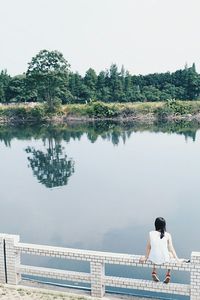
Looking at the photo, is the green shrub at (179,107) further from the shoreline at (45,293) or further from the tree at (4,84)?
the shoreline at (45,293)

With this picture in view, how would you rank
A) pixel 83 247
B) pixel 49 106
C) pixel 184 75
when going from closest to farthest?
pixel 83 247
pixel 49 106
pixel 184 75

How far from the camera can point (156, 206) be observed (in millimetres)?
14562

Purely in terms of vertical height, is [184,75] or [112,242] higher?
[184,75]

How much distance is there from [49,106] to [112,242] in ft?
142

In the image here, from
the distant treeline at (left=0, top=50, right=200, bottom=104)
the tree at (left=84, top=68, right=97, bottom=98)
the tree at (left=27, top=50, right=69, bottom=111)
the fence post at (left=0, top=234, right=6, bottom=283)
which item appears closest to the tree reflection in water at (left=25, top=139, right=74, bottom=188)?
the fence post at (left=0, top=234, right=6, bottom=283)

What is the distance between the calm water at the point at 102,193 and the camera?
37.6 feet

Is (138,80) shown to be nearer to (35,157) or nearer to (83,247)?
(35,157)

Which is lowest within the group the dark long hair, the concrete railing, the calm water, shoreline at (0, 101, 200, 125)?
the calm water

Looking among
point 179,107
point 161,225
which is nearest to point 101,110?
point 179,107

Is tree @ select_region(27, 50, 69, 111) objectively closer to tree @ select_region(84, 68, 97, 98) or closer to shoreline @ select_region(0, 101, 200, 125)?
shoreline @ select_region(0, 101, 200, 125)

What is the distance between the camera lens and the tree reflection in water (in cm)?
2005

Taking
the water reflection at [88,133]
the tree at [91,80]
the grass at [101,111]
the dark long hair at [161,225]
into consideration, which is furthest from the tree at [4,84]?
the dark long hair at [161,225]

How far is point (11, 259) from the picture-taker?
704cm

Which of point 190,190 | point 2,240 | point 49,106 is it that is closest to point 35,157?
point 190,190
